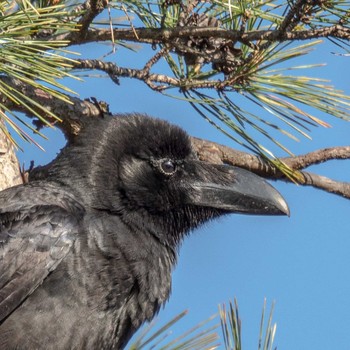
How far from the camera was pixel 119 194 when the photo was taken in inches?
172

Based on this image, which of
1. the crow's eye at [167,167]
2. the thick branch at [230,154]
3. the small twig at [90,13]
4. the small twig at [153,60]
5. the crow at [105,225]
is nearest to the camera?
the small twig at [90,13]

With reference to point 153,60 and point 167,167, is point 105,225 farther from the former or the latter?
point 153,60

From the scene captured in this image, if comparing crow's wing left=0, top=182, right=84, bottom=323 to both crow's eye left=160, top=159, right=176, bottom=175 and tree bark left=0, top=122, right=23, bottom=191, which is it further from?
crow's eye left=160, top=159, right=176, bottom=175

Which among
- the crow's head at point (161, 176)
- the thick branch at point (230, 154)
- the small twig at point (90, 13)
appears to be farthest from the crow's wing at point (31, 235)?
the small twig at point (90, 13)

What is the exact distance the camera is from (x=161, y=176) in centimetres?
449

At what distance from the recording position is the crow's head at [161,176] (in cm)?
439

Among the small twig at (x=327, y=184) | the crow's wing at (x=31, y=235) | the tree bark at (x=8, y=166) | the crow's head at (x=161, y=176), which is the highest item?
the small twig at (x=327, y=184)

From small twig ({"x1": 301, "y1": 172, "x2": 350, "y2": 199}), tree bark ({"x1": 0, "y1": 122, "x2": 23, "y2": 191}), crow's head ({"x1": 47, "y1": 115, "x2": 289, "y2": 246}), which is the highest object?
small twig ({"x1": 301, "y1": 172, "x2": 350, "y2": 199})

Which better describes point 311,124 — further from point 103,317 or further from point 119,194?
point 103,317

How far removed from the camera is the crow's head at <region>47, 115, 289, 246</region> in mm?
4395

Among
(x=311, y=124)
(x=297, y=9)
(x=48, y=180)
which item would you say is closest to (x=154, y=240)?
(x=48, y=180)

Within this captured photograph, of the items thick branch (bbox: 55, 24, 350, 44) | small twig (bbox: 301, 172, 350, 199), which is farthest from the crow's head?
thick branch (bbox: 55, 24, 350, 44)

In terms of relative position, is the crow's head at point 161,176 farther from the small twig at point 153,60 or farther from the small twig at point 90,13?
the small twig at point 90,13

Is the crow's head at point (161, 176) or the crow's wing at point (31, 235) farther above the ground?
the crow's head at point (161, 176)
